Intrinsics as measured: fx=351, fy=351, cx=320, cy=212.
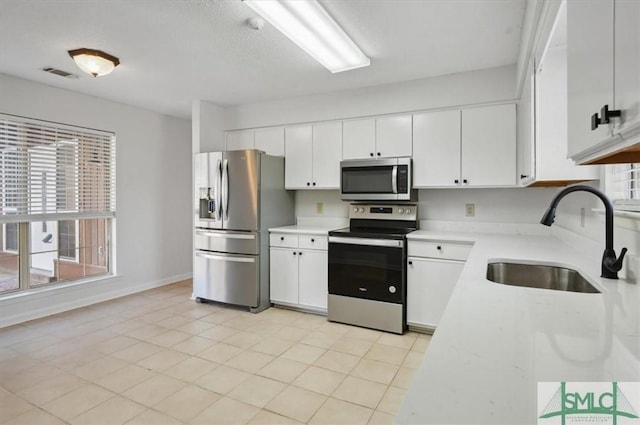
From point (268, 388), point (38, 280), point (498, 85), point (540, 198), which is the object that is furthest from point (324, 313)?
point (38, 280)

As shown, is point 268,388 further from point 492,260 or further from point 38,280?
point 38,280

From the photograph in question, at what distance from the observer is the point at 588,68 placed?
0.93 metres

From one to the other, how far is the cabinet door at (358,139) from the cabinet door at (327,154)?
0.07m

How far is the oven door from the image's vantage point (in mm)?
3166

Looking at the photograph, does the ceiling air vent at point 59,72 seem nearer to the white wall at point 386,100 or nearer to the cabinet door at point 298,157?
the white wall at point 386,100

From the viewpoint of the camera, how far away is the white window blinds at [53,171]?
11.3 ft

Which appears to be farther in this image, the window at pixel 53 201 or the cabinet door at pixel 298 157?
the cabinet door at pixel 298 157

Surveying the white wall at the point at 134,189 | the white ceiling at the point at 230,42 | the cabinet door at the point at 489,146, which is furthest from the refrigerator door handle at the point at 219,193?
the cabinet door at the point at 489,146

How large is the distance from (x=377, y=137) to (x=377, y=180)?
0.46 m

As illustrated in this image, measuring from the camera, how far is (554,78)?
1972 millimetres

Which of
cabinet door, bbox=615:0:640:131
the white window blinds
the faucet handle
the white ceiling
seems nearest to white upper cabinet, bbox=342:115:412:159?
the white ceiling

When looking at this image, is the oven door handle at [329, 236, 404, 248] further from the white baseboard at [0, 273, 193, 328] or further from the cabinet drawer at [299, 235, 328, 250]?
the white baseboard at [0, 273, 193, 328]
